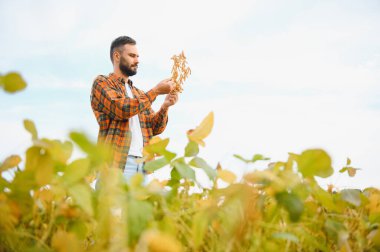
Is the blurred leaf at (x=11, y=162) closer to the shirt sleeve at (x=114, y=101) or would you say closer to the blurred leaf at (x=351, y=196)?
the blurred leaf at (x=351, y=196)

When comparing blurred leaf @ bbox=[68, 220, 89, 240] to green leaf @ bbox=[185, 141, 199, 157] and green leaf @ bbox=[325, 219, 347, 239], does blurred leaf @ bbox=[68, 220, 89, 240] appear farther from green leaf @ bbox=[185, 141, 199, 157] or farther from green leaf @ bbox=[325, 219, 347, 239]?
green leaf @ bbox=[325, 219, 347, 239]

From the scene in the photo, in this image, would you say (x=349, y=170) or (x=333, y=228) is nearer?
(x=333, y=228)

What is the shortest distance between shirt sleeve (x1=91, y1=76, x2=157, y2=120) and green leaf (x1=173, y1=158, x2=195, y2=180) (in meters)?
2.14

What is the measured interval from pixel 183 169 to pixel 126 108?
2187 millimetres

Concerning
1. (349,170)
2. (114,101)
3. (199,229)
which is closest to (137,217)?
(199,229)

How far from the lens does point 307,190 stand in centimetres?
43

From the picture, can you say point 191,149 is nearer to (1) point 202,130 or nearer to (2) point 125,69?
(1) point 202,130

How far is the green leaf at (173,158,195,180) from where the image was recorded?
1.41 ft

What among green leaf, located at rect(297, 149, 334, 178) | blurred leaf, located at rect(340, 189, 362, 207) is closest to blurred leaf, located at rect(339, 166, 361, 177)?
blurred leaf, located at rect(340, 189, 362, 207)

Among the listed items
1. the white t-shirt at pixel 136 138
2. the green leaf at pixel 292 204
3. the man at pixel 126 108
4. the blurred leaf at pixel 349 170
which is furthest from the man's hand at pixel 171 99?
the green leaf at pixel 292 204

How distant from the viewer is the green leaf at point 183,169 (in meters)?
0.43

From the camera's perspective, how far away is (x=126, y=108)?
8.45ft

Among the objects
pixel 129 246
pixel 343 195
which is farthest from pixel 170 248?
pixel 343 195

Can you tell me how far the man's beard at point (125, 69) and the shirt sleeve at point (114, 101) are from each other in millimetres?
382
